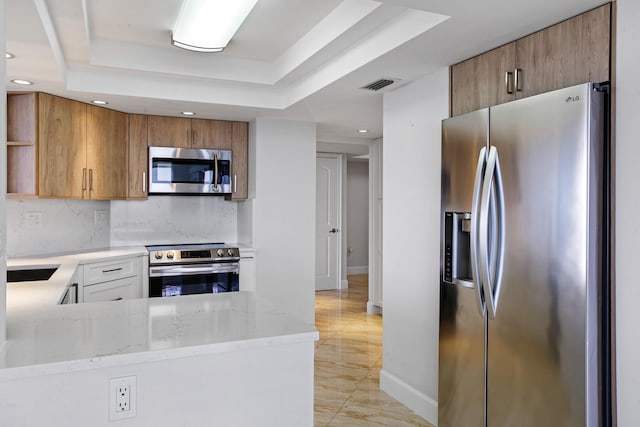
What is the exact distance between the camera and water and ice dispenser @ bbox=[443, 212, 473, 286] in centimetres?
245

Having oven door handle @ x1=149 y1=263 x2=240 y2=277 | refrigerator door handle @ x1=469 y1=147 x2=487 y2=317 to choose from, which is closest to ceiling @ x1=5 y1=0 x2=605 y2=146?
refrigerator door handle @ x1=469 y1=147 x2=487 y2=317

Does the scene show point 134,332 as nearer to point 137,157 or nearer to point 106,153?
point 106,153

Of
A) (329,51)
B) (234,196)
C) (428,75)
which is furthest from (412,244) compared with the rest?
(234,196)

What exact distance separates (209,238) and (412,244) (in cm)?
256

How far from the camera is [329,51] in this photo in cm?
296

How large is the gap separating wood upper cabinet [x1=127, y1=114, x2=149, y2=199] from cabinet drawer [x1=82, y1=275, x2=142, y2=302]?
0.80 metres

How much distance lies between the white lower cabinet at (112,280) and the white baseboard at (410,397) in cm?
212

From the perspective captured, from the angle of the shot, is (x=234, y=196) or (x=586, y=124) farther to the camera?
A: (x=234, y=196)

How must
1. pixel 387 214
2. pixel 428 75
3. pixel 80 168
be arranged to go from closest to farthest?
1. pixel 428 75
2. pixel 387 214
3. pixel 80 168

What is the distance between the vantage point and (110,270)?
3777 mm

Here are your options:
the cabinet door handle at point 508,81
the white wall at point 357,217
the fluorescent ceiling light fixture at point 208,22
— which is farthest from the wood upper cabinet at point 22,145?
the white wall at point 357,217

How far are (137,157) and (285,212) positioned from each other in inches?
55.8

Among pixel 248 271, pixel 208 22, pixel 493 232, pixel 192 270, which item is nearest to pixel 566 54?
pixel 493 232

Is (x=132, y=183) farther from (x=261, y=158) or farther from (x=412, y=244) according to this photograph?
(x=412, y=244)
